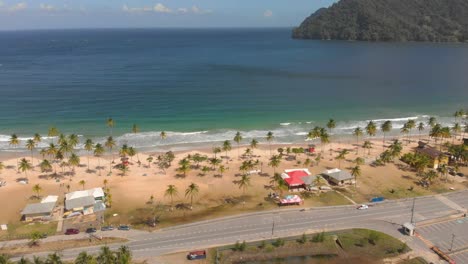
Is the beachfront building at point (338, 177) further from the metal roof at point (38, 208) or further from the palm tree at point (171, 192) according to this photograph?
the metal roof at point (38, 208)

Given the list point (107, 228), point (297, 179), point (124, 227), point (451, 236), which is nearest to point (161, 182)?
point (124, 227)

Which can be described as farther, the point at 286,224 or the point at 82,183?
the point at 82,183

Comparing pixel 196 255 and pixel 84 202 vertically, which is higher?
pixel 84 202

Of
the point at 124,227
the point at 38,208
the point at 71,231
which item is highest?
the point at 38,208

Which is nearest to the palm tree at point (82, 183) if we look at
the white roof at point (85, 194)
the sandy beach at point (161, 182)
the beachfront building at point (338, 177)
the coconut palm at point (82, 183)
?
the coconut palm at point (82, 183)

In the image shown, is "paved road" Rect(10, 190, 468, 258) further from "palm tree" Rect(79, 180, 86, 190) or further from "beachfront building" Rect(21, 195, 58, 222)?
"palm tree" Rect(79, 180, 86, 190)

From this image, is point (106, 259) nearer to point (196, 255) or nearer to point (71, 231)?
point (196, 255)

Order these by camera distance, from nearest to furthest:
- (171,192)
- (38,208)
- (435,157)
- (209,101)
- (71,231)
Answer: (71,231) < (38,208) < (171,192) < (435,157) < (209,101)
